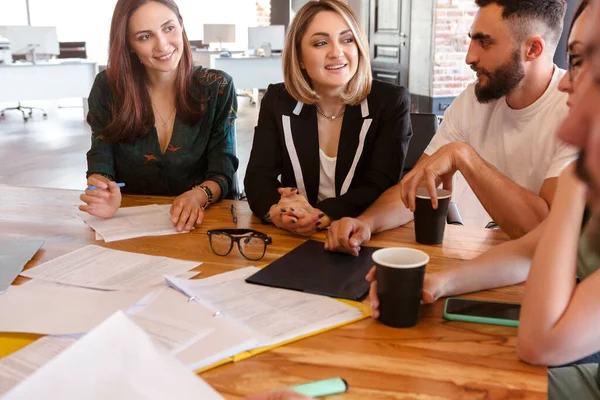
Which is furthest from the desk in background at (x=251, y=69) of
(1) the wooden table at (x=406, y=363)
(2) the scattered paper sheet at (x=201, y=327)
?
(2) the scattered paper sheet at (x=201, y=327)

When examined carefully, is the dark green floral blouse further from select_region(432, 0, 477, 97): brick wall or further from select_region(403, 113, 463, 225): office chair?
select_region(432, 0, 477, 97): brick wall

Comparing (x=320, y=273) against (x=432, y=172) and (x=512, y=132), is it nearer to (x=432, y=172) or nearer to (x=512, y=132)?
(x=432, y=172)

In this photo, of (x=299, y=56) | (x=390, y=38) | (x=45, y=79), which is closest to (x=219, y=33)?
(x=45, y=79)

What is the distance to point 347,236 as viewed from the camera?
54.9 inches

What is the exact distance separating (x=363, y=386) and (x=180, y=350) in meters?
0.29

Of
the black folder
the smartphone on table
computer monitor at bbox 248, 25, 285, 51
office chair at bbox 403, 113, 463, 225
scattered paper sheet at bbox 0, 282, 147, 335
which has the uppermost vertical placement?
computer monitor at bbox 248, 25, 285, 51

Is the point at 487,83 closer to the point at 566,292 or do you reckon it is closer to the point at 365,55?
the point at 365,55

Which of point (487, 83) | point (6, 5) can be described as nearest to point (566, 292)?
point (487, 83)

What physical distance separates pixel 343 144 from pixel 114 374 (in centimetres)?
126

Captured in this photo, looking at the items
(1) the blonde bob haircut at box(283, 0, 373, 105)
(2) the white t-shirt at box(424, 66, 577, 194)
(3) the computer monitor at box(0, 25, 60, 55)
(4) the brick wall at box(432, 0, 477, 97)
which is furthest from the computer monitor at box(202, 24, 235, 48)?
(2) the white t-shirt at box(424, 66, 577, 194)

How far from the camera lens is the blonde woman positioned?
74.4 inches

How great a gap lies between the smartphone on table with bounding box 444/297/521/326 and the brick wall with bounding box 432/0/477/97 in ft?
17.3

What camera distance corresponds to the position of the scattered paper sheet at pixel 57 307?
1.05 metres

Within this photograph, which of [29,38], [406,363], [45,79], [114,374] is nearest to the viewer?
[114,374]
